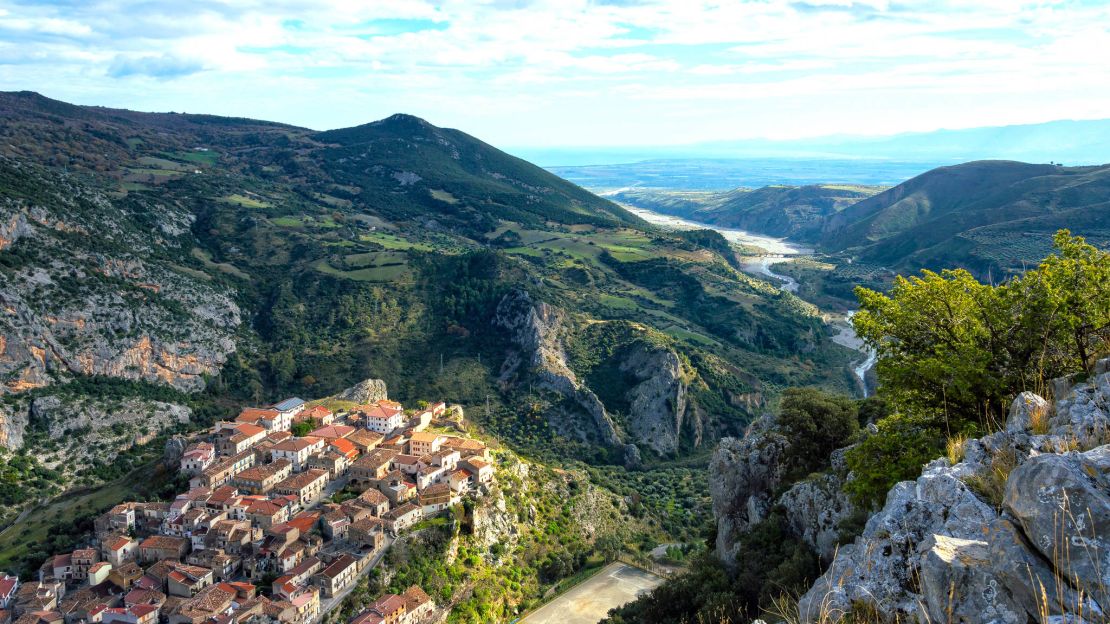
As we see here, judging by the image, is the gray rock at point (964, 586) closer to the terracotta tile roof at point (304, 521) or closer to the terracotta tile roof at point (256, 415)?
the terracotta tile roof at point (304, 521)

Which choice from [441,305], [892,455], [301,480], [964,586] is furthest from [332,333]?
[964,586]

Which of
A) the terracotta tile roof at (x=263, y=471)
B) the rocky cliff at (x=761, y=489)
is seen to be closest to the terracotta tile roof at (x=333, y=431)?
the terracotta tile roof at (x=263, y=471)

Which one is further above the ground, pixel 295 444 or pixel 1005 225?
pixel 1005 225

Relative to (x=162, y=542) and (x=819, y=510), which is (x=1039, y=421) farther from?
(x=162, y=542)

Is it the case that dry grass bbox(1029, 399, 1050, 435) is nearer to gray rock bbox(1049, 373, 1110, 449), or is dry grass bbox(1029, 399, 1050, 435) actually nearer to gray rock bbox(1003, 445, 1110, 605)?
gray rock bbox(1049, 373, 1110, 449)

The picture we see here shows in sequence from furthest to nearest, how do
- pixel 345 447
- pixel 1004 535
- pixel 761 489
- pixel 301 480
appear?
pixel 345 447, pixel 301 480, pixel 761 489, pixel 1004 535

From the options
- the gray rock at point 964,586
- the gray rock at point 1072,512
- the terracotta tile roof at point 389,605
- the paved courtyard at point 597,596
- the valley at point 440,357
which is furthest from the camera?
the valley at point 440,357
